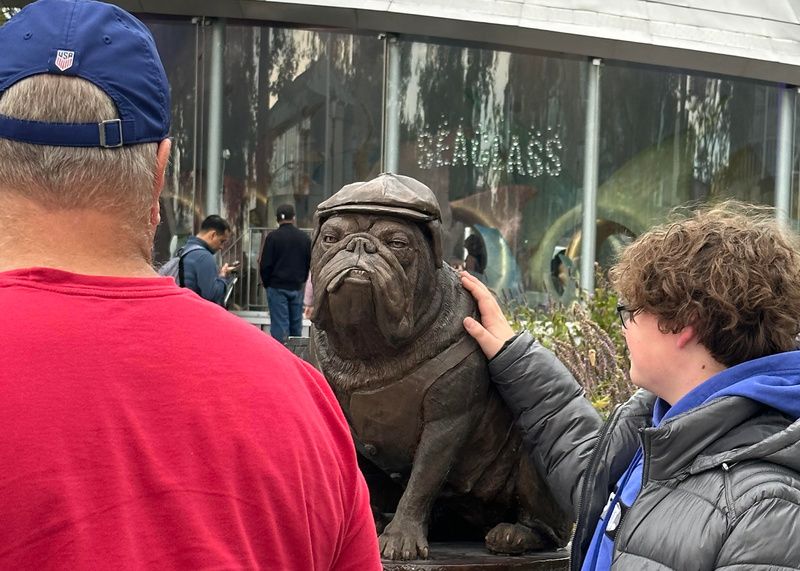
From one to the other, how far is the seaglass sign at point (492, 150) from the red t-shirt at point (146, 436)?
1140cm

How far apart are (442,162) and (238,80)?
2.42 meters

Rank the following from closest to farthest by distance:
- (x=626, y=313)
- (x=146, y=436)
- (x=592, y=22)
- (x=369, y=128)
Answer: (x=146, y=436), (x=626, y=313), (x=592, y=22), (x=369, y=128)

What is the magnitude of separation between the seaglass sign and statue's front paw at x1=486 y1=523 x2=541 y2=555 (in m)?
9.39

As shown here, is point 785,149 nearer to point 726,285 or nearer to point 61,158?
point 726,285

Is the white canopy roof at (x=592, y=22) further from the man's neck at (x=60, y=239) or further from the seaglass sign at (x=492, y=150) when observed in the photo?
the man's neck at (x=60, y=239)

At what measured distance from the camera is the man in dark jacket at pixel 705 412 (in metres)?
2.04

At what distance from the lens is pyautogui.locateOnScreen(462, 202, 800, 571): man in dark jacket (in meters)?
2.04

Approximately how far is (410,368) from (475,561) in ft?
1.95

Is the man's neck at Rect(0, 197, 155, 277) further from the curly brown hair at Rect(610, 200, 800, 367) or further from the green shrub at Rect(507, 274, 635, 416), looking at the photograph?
the green shrub at Rect(507, 274, 635, 416)

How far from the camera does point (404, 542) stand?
3371 mm

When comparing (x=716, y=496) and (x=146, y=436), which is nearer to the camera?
(x=146, y=436)

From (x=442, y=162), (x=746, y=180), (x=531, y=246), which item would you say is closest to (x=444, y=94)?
(x=442, y=162)

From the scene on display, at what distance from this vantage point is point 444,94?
41.8 ft

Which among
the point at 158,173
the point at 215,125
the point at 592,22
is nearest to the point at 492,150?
the point at 592,22
